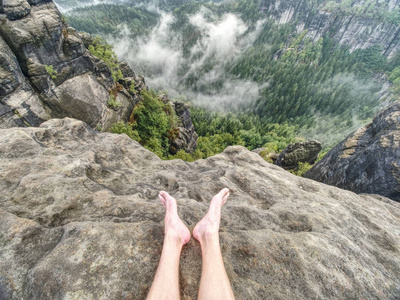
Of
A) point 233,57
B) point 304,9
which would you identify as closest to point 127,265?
point 233,57

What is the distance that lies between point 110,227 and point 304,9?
253 metres

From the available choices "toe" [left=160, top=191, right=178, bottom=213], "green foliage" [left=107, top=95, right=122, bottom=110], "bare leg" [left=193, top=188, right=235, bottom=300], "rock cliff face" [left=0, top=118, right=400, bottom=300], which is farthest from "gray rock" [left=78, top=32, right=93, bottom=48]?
"bare leg" [left=193, top=188, right=235, bottom=300]

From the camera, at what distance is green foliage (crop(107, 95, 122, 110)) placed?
19.2m

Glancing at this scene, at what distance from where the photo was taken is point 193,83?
15438 centimetres

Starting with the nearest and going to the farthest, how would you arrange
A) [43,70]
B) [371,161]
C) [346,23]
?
[371,161] < [43,70] < [346,23]

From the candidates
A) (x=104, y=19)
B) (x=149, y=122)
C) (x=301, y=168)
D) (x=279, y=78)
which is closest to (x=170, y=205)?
(x=301, y=168)

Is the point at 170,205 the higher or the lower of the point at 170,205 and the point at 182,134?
the higher

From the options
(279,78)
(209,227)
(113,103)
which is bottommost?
(279,78)

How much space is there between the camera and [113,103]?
19.4m

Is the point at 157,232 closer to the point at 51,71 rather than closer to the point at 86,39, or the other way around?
the point at 51,71

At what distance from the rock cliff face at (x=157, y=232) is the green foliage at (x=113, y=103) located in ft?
41.4

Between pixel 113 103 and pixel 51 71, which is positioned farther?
pixel 113 103

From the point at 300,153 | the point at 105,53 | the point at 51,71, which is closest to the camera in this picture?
the point at 51,71

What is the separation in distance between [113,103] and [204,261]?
20131mm
